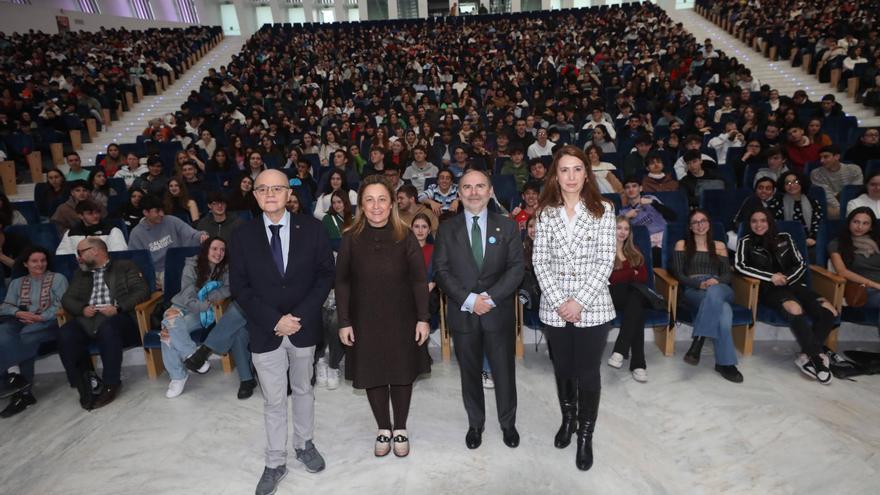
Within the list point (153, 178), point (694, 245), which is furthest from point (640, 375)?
point (153, 178)

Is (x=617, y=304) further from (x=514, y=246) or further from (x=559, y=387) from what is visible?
(x=514, y=246)

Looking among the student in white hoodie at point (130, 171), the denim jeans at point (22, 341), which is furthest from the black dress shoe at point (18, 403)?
the student in white hoodie at point (130, 171)

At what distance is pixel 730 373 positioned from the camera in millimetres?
3172

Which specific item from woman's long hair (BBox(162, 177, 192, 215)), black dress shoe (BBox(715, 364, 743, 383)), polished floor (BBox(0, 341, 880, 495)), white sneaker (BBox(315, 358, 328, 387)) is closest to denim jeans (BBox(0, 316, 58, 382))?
polished floor (BBox(0, 341, 880, 495))

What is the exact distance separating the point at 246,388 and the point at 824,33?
1230cm

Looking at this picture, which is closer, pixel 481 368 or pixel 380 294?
pixel 380 294

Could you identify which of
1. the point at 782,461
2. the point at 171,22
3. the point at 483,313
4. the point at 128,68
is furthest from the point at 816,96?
the point at 171,22

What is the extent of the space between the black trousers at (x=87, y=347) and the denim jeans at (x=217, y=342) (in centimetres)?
30

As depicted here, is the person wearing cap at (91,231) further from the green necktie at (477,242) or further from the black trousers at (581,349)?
the black trousers at (581,349)

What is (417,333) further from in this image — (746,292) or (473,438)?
(746,292)

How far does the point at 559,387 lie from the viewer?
99.4 inches

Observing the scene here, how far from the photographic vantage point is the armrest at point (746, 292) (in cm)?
337

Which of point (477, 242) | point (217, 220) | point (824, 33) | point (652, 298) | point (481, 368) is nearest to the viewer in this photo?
point (477, 242)

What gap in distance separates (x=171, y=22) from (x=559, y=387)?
2403 centimetres
